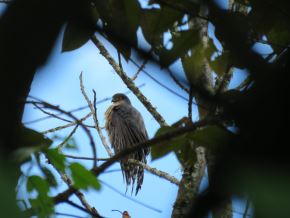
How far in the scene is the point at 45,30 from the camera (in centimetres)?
68

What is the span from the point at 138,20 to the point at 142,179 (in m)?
4.42

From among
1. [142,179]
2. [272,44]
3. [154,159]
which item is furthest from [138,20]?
[142,179]

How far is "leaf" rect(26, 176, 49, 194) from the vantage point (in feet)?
3.72

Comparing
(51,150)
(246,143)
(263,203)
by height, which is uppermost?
(51,150)

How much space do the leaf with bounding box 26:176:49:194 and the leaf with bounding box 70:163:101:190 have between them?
0.14m

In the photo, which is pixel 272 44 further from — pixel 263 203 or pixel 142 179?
pixel 142 179

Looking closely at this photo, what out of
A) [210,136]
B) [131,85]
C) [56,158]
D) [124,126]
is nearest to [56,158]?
[56,158]

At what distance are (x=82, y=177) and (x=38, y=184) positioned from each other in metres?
0.18

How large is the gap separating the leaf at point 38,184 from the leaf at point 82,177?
0.14 meters

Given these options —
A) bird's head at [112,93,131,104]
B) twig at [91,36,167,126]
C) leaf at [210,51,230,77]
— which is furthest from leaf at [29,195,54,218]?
bird's head at [112,93,131,104]

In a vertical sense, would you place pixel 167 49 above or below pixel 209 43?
below

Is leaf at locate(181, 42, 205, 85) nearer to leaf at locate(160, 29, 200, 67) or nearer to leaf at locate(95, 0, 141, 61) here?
leaf at locate(160, 29, 200, 67)

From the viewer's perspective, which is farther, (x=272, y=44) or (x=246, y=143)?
(x=272, y=44)

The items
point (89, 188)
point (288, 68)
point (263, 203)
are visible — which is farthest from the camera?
point (89, 188)
